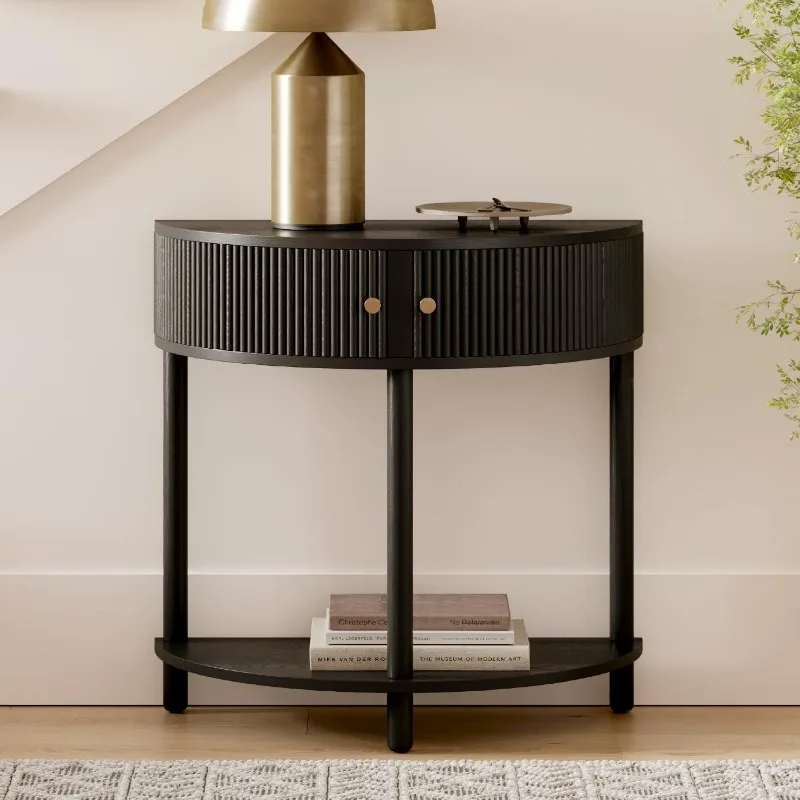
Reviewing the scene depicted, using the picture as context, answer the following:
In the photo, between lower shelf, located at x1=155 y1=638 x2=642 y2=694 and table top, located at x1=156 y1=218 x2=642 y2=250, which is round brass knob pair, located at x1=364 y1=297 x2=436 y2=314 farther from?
lower shelf, located at x1=155 y1=638 x2=642 y2=694

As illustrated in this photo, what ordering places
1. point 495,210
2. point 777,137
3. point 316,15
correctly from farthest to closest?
point 777,137 → point 495,210 → point 316,15

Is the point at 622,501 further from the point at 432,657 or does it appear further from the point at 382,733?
the point at 382,733

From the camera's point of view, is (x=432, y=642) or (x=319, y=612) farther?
(x=319, y=612)

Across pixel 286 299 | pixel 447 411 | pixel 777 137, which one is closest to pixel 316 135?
pixel 286 299

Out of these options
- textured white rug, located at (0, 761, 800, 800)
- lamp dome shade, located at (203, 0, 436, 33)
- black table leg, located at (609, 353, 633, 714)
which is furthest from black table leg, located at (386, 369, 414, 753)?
lamp dome shade, located at (203, 0, 436, 33)

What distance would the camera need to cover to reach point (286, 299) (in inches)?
82.8

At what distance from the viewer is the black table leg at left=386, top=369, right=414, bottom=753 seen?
217 cm

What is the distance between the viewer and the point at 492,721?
8.08 feet

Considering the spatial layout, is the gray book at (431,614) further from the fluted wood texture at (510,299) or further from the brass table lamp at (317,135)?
the brass table lamp at (317,135)

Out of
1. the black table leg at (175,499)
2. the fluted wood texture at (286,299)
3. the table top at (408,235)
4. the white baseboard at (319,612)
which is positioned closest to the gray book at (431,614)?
the white baseboard at (319,612)

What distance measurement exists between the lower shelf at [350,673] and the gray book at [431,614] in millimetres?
80

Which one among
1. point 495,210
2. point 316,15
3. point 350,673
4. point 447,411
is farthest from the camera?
point 447,411

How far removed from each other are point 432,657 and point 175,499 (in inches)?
20.2

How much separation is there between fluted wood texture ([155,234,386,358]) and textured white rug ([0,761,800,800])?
665mm
